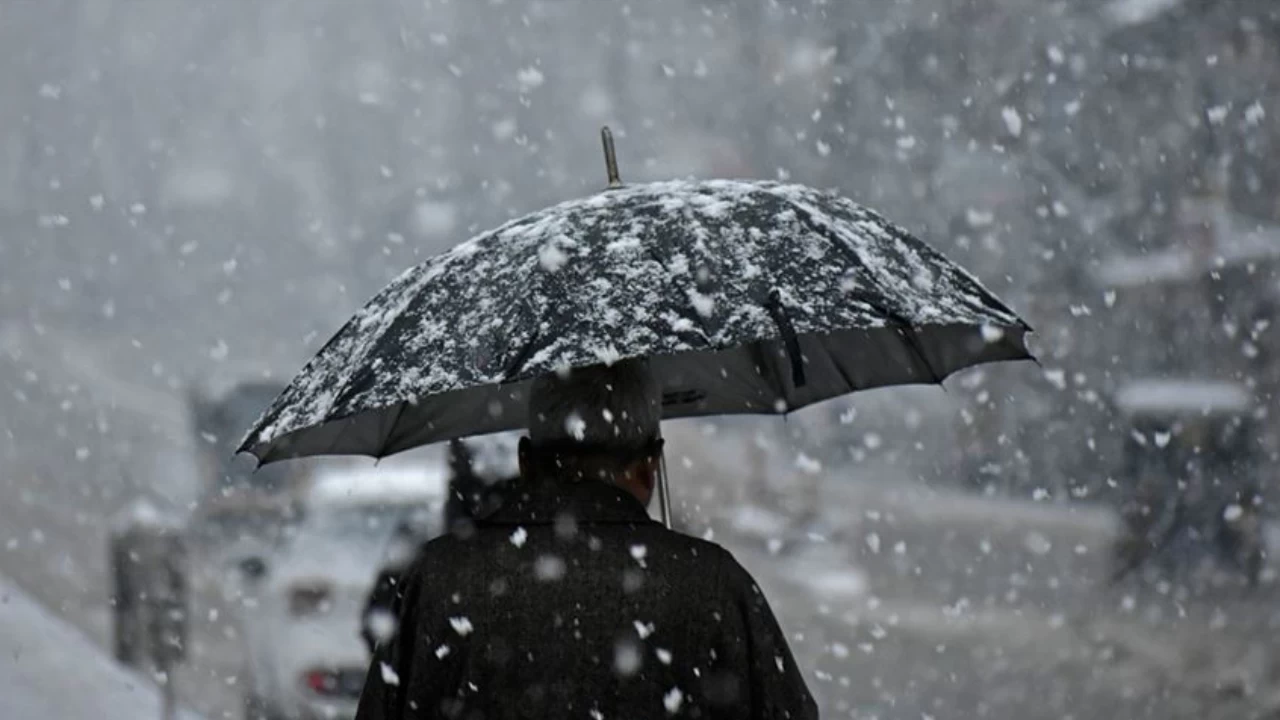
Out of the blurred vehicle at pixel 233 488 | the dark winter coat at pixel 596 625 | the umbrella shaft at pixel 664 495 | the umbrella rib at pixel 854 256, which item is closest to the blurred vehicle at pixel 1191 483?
the blurred vehicle at pixel 233 488

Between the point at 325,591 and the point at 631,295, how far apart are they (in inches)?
278

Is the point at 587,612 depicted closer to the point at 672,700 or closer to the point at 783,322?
the point at 672,700

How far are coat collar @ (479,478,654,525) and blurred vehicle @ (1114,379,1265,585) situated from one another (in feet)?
41.7

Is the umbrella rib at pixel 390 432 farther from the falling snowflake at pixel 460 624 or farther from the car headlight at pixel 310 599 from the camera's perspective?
the car headlight at pixel 310 599

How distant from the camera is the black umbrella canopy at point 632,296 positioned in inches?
105

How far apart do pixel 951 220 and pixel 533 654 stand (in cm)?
2600

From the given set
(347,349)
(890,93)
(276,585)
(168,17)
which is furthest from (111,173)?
(347,349)

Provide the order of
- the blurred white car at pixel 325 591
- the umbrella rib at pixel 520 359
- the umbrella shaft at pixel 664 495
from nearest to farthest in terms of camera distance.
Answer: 1. the umbrella rib at pixel 520 359
2. the umbrella shaft at pixel 664 495
3. the blurred white car at pixel 325 591

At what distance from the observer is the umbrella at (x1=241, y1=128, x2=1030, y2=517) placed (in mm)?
2664

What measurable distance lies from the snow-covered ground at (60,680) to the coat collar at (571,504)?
5.20 metres

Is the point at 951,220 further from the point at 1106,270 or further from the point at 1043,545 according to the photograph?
the point at 1043,545

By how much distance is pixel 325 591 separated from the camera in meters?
9.40

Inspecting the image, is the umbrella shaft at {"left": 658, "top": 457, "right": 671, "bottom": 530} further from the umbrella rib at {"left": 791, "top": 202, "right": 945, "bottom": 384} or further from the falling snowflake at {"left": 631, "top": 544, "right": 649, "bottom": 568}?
the falling snowflake at {"left": 631, "top": 544, "right": 649, "bottom": 568}

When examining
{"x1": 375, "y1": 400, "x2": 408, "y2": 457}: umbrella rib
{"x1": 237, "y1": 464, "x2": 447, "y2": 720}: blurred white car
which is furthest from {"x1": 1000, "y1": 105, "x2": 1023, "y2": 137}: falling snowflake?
{"x1": 375, "y1": 400, "x2": 408, "y2": 457}: umbrella rib
